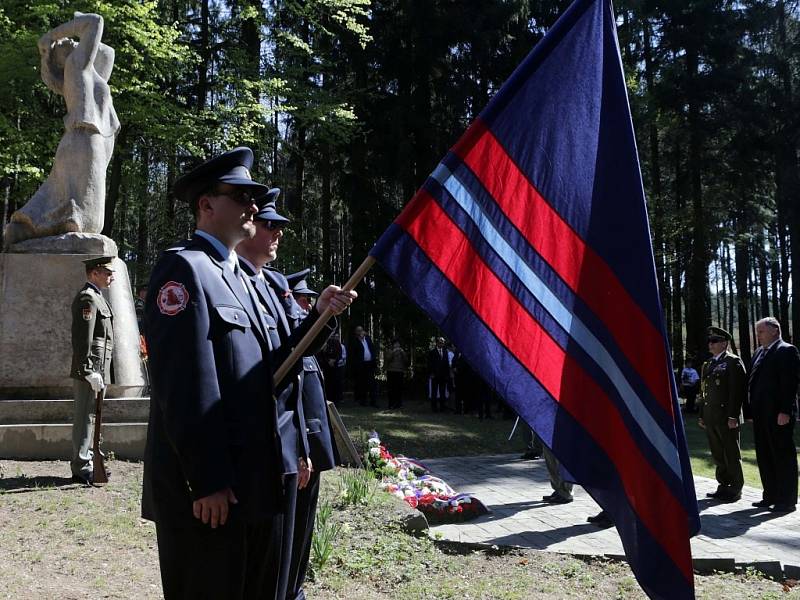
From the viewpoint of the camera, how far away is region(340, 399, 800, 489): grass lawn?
1206 centimetres

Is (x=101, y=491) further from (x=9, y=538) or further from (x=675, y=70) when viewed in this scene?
(x=675, y=70)

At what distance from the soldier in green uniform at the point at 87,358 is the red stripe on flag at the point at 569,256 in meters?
5.06

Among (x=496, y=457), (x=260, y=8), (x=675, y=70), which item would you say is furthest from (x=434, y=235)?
(x=675, y=70)

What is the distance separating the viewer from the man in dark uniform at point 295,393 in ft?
9.78

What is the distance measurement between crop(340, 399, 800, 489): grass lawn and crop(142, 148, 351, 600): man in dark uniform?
7525 mm

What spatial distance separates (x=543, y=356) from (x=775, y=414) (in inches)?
265

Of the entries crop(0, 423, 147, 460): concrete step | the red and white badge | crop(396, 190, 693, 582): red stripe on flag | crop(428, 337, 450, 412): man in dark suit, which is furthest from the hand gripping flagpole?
crop(428, 337, 450, 412): man in dark suit

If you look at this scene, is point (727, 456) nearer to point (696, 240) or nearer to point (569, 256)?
point (569, 256)

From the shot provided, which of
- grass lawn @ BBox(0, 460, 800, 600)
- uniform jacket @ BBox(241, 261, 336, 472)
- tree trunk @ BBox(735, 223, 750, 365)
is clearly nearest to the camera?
uniform jacket @ BBox(241, 261, 336, 472)

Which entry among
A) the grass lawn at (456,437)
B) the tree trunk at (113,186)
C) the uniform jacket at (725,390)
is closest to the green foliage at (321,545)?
the grass lawn at (456,437)

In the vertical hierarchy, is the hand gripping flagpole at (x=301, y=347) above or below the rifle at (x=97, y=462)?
above

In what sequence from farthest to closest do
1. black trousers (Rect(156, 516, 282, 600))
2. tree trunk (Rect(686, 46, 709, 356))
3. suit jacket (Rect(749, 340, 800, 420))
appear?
tree trunk (Rect(686, 46, 709, 356)), suit jacket (Rect(749, 340, 800, 420)), black trousers (Rect(156, 516, 282, 600))

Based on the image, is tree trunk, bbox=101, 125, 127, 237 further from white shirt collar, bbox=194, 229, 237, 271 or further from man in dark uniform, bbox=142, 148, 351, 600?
man in dark uniform, bbox=142, 148, 351, 600

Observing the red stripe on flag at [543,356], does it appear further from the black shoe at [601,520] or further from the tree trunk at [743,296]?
the tree trunk at [743,296]
